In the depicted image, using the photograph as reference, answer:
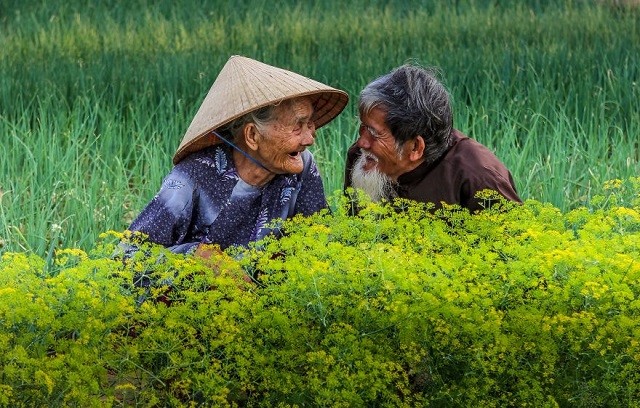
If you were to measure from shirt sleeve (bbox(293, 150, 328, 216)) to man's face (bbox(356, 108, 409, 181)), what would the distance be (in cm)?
17

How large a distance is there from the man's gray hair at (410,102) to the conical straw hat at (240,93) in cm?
12

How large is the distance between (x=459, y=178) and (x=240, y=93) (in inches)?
29.1

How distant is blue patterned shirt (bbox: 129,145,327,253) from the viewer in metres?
3.71

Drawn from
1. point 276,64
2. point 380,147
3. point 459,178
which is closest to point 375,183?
point 380,147

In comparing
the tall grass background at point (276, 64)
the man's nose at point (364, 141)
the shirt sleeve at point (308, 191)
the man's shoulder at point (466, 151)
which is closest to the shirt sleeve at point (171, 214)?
the shirt sleeve at point (308, 191)

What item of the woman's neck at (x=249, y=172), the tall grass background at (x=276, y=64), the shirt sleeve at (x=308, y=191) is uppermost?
the woman's neck at (x=249, y=172)

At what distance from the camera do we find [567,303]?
2889 mm

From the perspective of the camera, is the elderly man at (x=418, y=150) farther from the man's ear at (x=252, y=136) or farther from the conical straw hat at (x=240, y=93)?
the man's ear at (x=252, y=136)

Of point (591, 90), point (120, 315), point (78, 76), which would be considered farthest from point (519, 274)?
point (78, 76)

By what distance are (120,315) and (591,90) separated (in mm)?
3929

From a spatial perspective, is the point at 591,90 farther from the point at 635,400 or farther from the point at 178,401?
the point at 178,401

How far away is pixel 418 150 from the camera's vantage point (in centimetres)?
395

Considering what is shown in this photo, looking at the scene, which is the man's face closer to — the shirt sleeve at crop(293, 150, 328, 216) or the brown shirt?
the brown shirt

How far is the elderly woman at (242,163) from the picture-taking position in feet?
12.1
